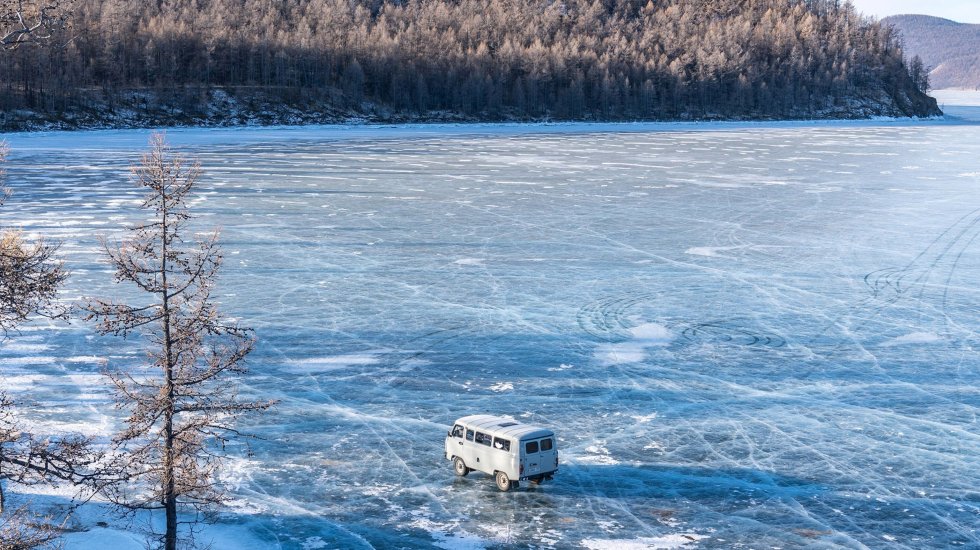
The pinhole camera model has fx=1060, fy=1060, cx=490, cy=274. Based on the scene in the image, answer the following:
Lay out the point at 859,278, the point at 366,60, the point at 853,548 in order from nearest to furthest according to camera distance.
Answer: the point at 853,548
the point at 859,278
the point at 366,60

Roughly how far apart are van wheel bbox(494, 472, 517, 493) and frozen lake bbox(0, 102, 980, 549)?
0.20 meters

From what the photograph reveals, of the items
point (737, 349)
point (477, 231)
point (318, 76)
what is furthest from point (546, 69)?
point (737, 349)

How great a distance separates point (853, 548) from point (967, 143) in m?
90.4

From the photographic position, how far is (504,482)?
645 inches

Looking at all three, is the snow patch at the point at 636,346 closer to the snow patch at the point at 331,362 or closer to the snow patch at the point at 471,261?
the snow patch at the point at 331,362

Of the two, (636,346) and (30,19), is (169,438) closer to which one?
(30,19)

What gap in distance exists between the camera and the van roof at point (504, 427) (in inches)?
636

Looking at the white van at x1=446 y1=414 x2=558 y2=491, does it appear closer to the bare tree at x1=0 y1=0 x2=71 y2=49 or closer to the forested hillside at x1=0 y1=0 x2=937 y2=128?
the bare tree at x1=0 y1=0 x2=71 y2=49

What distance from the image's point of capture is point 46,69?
12531cm

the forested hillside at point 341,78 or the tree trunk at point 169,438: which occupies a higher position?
the forested hillside at point 341,78

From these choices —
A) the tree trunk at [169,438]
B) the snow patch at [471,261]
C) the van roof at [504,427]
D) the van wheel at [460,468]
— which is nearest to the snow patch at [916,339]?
the van roof at [504,427]

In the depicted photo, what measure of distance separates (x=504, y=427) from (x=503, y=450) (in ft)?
1.93

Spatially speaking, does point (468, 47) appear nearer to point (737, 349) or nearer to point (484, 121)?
point (484, 121)

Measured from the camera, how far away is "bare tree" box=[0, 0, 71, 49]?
7.59 m
